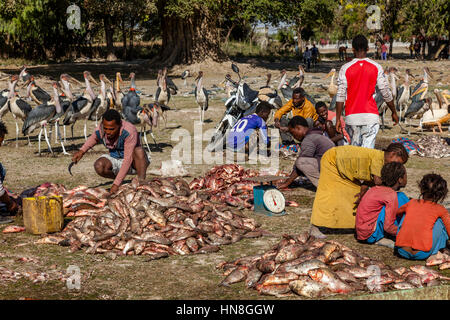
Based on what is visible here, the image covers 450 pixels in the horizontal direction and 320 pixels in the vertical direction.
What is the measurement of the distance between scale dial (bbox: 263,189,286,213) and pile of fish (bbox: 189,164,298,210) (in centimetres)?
50

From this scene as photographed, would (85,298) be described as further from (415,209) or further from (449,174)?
(449,174)

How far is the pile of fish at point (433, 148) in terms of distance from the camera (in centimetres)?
1312

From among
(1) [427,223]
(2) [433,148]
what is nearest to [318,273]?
(1) [427,223]

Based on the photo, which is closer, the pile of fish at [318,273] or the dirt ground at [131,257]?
the pile of fish at [318,273]

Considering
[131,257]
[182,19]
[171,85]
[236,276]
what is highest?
[182,19]

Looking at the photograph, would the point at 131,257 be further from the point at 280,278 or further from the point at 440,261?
the point at 440,261

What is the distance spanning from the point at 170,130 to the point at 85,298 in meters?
11.8

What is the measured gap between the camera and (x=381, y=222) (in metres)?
7.16

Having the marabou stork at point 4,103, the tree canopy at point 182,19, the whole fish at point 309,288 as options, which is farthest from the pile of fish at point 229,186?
the tree canopy at point 182,19

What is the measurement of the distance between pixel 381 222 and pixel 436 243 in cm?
75

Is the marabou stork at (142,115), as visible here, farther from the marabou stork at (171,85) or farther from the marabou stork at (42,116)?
the marabou stork at (171,85)

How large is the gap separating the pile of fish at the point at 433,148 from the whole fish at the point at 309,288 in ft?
27.7

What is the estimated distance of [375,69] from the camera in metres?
8.70

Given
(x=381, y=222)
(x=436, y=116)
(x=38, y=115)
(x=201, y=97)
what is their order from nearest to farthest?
1. (x=381, y=222)
2. (x=38, y=115)
3. (x=436, y=116)
4. (x=201, y=97)
